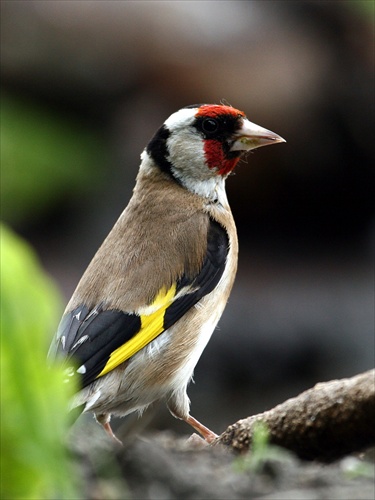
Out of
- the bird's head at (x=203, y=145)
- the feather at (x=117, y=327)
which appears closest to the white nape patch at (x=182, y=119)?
the bird's head at (x=203, y=145)

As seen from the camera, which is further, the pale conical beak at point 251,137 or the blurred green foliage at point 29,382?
the pale conical beak at point 251,137

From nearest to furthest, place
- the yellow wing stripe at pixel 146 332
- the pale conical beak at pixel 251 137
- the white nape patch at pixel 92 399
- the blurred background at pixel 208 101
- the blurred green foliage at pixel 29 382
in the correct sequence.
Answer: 1. the blurred green foliage at pixel 29 382
2. the white nape patch at pixel 92 399
3. the yellow wing stripe at pixel 146 332
4. the pale conical beak at pixel 251 137
5. the blurred background at pixel 208 101

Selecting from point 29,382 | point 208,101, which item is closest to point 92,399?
point 29,382

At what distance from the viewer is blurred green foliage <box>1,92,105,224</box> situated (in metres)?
11.4

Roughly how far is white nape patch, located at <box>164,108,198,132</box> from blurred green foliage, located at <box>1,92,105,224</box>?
5793 millimetres

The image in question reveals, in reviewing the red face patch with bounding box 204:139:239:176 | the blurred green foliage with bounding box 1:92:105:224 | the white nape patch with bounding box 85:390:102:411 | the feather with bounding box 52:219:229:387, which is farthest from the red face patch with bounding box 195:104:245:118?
the blurred green foliage with bounding box 1:92:105:224

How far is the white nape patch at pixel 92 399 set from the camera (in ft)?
14.4

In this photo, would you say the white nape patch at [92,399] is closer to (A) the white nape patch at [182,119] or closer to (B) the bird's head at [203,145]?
(B) the bird's head at [203,145]

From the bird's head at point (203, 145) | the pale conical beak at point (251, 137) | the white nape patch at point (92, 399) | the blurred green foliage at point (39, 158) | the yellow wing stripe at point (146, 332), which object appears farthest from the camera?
the blurred green foliage at point (39, 158)

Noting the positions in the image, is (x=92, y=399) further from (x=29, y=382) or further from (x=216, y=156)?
(x=29, y=382)

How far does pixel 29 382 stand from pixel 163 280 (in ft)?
10.4

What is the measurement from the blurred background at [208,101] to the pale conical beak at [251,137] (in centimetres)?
558

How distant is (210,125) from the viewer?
219 inches

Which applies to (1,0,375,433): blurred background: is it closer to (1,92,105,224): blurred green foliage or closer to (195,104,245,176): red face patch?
(1,92,105,224): blurred green foliage
